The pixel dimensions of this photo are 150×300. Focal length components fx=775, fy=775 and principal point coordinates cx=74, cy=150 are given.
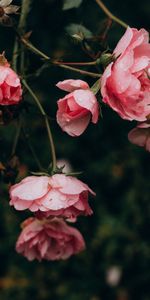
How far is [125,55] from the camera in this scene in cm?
113

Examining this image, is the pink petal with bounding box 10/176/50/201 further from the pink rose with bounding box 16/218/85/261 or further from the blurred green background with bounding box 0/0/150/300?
the blurred green background with bounding box 0/0/150/300

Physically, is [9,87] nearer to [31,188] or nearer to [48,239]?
[31,188]

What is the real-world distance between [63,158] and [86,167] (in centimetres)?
13

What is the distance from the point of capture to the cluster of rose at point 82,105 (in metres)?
1.12

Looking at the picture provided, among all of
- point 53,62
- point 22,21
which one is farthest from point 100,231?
point 53,62

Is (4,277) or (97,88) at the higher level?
(97,88)

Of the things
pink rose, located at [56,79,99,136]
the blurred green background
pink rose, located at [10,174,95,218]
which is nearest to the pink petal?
pink rose, located at [10,174,95,218]

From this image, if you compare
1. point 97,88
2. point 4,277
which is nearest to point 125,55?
point 97,88

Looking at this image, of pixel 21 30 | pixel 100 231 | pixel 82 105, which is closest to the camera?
pixel 82 105

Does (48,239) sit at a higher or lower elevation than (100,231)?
higher

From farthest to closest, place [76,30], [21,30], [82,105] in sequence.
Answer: [76,30], [21,30], [82,105]

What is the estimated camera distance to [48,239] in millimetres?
1428

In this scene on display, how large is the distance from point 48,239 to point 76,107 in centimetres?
37

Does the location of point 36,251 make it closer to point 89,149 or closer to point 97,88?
point 97,88
